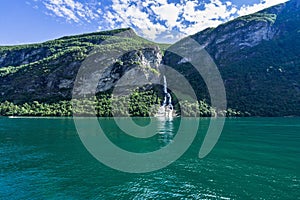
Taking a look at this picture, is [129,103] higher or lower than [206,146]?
higher

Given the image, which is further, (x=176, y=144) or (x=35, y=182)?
(x=176, y=144)

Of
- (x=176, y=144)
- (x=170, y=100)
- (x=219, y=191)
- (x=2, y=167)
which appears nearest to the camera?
(x=219, y=191)

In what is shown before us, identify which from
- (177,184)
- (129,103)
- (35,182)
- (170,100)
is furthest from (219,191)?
(170,100)

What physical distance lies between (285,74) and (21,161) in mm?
202381

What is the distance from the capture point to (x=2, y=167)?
32.3 meters

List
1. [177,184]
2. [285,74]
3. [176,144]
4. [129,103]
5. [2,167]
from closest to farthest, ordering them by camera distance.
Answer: [177,184] < [2,167] < [176,144] < [129,103] < [285,74]

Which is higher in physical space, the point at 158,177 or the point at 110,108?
the point at 110,108

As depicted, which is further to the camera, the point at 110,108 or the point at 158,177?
the point at 110,108

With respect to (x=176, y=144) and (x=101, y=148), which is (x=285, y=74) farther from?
(x=101, y=148)

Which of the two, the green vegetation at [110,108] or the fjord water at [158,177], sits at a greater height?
the green vegetation at [110,108]

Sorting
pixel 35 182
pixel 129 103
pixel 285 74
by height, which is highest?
pixel 285 74

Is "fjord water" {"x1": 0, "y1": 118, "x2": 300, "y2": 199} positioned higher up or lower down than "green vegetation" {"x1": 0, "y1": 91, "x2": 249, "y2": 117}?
lower down

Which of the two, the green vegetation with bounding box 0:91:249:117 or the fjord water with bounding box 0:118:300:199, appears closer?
the fjord water with bounding box 0:118:300:199

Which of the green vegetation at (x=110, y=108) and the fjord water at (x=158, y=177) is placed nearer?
the fjord water at (x=158, y=177)
